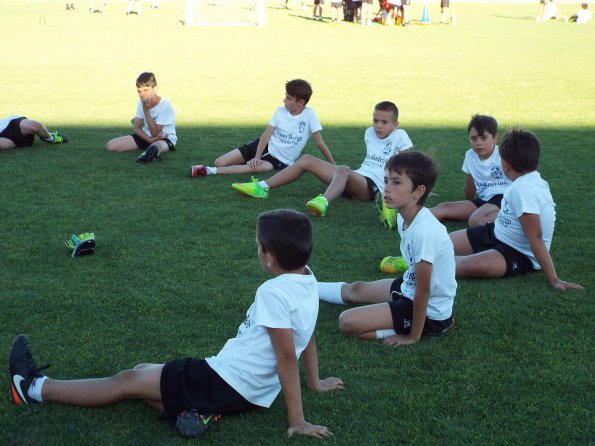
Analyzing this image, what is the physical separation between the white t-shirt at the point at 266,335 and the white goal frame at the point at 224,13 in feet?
91.7

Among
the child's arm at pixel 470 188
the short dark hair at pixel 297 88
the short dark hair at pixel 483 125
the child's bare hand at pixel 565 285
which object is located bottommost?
the child's bare hand at pixel 565 285

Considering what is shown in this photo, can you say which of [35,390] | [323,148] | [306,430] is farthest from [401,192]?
[323,148]

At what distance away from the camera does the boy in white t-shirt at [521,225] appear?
5129mm

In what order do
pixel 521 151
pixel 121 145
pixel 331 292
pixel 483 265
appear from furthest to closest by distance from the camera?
pixel 121 145 → pixel 483 265 → pixel 521 151 → pixel 331 292

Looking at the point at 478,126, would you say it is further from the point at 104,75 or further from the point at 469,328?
the point at 104,75

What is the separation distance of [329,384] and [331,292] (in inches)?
47.7

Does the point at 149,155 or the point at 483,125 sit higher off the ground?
the point at 483,125

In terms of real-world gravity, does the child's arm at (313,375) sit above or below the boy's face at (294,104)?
below

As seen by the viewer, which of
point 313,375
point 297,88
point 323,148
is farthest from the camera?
point 297,88

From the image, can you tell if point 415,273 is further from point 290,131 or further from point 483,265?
point 290,131

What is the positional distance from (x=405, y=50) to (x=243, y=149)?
14.7 meters

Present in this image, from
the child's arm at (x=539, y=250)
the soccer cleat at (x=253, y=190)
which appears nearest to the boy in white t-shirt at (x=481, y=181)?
the child's arm at (x=539, y=250)

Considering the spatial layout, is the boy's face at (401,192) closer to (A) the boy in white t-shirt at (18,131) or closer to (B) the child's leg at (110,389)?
(B) the child's leg at (110,389)

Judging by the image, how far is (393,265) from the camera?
5.52 meters
